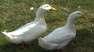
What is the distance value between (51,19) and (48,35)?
1709 mm

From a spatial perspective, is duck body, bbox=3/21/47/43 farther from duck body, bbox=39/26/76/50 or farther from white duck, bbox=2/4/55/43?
duck body, bbox=39/26/76/50

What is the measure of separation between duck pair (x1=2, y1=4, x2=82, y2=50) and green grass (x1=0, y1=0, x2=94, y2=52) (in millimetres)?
271

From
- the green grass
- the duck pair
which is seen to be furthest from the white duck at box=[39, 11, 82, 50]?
the green grass

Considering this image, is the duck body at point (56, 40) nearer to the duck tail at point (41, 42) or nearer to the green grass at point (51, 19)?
the duck tail at point (41, 42)

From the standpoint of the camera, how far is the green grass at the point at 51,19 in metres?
7.28

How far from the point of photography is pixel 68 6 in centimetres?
927

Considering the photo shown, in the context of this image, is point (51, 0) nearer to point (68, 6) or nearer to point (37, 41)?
point (68, 6)

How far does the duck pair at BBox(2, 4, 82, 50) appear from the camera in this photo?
6832 millimetres

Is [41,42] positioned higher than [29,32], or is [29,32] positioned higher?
[29,32]

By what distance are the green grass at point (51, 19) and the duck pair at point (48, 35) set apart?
0.27 meters

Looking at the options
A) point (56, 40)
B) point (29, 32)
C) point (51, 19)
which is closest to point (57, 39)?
point (56, 40)

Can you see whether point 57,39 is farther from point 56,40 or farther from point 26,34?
point 26,34

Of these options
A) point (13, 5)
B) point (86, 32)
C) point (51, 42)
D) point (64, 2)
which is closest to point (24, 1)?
point (13, 5)

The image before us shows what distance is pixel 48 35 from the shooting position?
696cm
